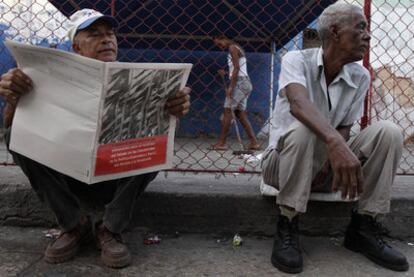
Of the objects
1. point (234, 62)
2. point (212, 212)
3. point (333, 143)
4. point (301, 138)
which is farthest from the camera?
point (234, 62)

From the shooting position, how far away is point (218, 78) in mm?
6625

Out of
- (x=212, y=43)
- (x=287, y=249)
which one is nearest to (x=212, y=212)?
(x=287, y=249)

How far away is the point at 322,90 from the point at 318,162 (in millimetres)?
373

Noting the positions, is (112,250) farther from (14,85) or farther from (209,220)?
(14,85)

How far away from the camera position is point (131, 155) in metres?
1.88

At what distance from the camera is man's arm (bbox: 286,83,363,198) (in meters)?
1.80

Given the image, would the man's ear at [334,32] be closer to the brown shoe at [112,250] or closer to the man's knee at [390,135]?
the man's knee at [390,135]

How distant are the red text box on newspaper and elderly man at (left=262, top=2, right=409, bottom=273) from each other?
0.50 metres

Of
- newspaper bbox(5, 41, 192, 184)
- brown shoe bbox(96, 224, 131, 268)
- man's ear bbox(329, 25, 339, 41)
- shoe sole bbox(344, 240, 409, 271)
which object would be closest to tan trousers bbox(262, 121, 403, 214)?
shoe sole bbox(344, 240, 409, 271)

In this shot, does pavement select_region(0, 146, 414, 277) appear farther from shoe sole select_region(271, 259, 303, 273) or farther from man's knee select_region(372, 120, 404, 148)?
man's knee select_region(372, 120, 404, 148)

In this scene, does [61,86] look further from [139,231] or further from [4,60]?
[4,60]

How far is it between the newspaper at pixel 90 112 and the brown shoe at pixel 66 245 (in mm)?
368

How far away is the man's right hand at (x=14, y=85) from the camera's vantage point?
5.88 feet

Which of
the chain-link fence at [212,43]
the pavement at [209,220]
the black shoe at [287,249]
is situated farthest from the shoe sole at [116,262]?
the chain-link fence at [212,43]
